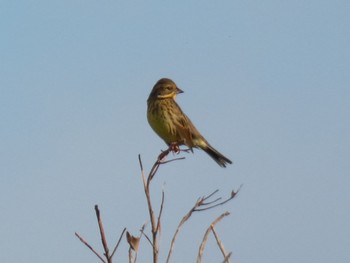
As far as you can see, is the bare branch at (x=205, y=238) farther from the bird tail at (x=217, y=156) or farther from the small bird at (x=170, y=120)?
the bird tail at (x=217, y=156)

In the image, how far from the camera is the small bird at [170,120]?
8609mm

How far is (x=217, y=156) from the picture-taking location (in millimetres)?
9430

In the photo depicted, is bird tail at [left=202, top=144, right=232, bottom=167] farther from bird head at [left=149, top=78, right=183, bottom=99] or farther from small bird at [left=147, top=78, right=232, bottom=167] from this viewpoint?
bird head at [left=149, top=78, right=183, bottom=99]

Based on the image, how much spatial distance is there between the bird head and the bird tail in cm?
77

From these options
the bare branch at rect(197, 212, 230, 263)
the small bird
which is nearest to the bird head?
the small bird

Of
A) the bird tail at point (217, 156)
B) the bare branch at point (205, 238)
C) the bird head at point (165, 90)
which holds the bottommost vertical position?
the bare branch at point (205, 238)

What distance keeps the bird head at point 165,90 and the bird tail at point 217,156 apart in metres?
0.77

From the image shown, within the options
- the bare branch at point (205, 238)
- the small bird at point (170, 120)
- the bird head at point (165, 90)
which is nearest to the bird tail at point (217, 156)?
the small bird at point (170, 120)

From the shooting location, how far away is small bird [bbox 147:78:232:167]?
861 centimetres

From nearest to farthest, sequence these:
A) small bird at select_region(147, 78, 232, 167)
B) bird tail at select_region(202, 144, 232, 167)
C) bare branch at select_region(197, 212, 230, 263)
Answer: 1. bare branch at select_region(197, 212, 230, 263)
2. small bird at select_region(147, 78, 232, 167)
3. bird tail at select_region(202, 144, 232, 167)

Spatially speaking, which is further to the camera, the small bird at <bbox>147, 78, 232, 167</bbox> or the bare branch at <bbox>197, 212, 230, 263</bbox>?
the small bird at <bbox>147, 78, 232, 167</bbox>

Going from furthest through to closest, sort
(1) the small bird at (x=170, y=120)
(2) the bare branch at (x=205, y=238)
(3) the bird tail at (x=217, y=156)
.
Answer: (3) the bird tail at (x=217, y=156)
(1) the small bird at (x=170, y=120)
(2) the bare branch at (x=205, y=238)

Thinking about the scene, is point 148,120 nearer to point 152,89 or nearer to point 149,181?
point 152,89

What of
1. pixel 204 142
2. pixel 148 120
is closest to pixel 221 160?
pixel 204 142
